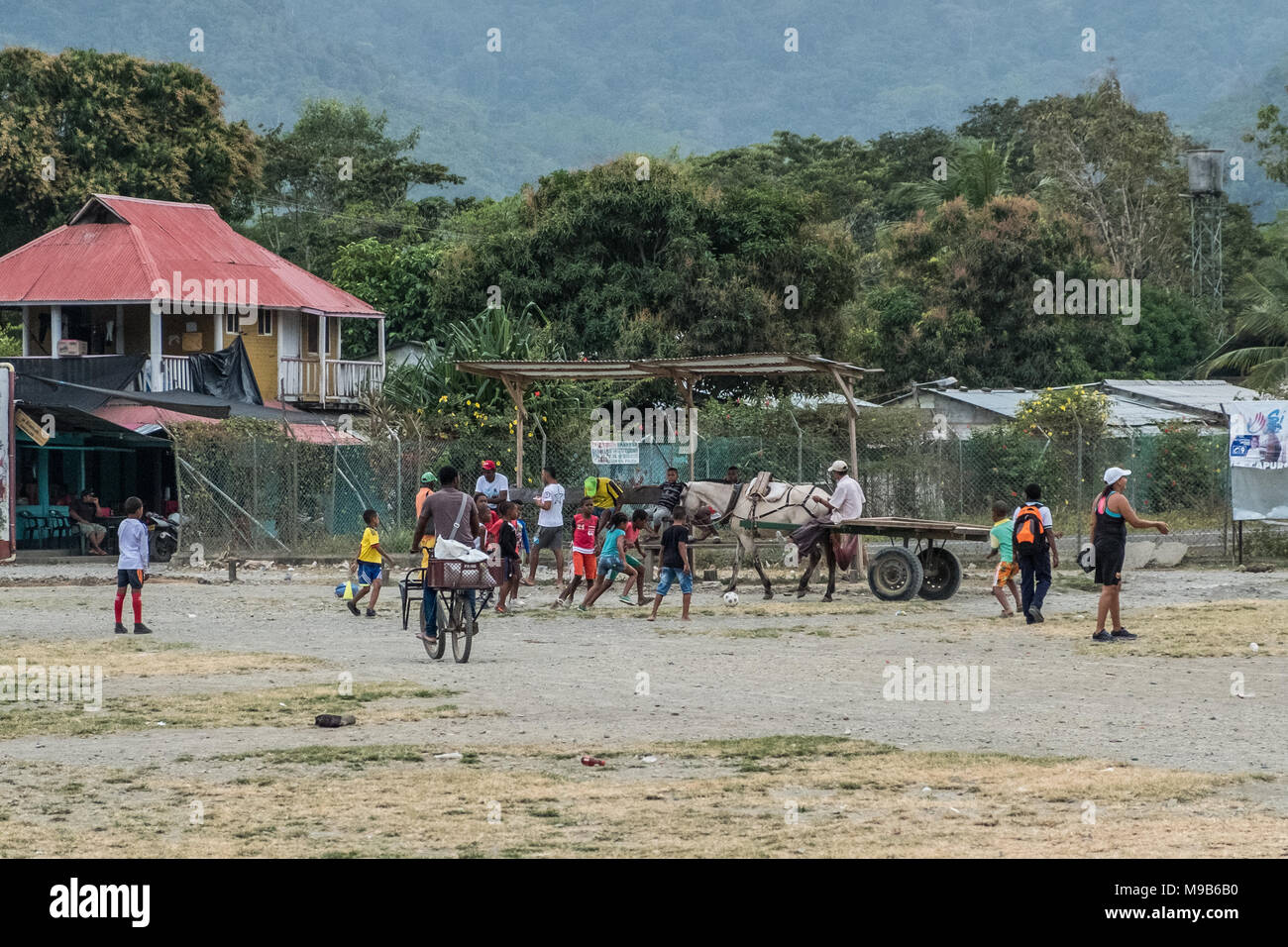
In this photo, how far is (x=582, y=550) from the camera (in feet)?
69.1

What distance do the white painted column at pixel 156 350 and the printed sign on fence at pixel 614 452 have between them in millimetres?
12273

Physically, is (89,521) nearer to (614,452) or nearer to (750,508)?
(614,452)

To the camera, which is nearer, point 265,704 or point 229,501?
point 265,704

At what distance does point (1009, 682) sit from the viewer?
13930mm

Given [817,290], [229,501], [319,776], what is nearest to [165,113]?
[817,290]

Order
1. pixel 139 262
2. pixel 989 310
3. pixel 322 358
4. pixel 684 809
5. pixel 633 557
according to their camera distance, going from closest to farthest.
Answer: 1. pixel 684 809
2. pixel 633 557
3. pixel 139 262
4. pixel 322 358
5. pixel 989 310

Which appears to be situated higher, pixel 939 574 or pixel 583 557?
pixel 583 557

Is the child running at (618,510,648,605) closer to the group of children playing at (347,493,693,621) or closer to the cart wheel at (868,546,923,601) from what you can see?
the group of children playing at (347,493,693,621)

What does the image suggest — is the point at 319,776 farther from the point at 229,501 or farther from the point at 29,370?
the point at 29,370

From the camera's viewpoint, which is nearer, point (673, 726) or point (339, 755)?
point (339, 755)

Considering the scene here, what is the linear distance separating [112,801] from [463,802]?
1.89 metres

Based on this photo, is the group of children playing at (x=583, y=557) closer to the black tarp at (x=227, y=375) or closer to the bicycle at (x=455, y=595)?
the bicycle at (x=455, y=595)

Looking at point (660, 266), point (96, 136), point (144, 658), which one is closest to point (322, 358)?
point (660, 266)

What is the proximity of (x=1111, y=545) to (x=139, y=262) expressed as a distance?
2874 centimetres
